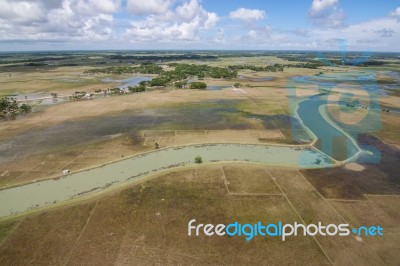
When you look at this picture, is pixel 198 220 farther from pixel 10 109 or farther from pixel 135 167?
pixel 10 109

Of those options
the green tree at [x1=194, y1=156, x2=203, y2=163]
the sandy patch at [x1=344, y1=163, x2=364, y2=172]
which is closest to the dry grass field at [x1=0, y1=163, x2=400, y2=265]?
the green tree at [x1=194, y1=156, x2=203, y2=163]

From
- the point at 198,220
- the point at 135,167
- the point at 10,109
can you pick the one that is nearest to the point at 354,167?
the point at 198,220

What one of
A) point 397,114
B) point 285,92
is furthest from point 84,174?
point 285,92

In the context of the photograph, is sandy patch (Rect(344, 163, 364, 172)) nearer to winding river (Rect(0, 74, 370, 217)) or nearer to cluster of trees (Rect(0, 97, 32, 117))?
winding river (Rect(0, 74, 370, 217))

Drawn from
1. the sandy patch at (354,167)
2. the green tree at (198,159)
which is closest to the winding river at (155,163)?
the green tree at (198,159)

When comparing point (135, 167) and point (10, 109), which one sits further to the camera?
point (10, 109)

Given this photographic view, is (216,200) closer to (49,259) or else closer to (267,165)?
(267,165)
